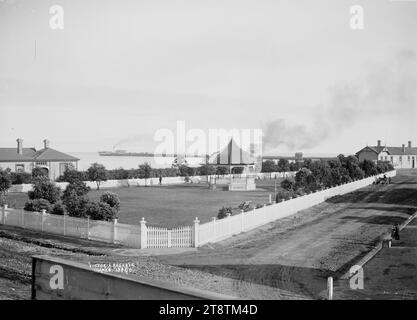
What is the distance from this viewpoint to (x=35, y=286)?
→ 813cm

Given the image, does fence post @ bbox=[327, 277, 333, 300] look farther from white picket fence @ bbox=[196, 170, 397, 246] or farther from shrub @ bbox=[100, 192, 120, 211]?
shrub @ bbox=[100, 192, 120, 211]

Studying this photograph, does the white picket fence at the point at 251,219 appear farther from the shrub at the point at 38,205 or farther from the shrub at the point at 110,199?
the shrub at the point at 38,205

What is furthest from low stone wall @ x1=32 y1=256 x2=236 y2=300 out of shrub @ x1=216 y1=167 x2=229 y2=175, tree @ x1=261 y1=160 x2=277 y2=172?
tree @ x1=261 y1=160 x2=277 y2=172

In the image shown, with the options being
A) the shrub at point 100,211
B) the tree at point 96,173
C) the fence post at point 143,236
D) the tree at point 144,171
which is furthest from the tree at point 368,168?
the fence post at point 143,236

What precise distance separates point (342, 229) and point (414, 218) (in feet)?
20.5

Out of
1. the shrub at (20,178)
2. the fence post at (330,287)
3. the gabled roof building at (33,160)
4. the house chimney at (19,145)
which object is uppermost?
the house chimney at (19,145)

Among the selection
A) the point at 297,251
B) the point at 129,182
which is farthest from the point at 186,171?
the point at 297,251

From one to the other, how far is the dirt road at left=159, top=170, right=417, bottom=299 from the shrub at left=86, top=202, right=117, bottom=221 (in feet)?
14.4

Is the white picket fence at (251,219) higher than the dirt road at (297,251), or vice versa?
the white picket fence at (251,219)

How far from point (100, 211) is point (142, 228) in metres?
2.92

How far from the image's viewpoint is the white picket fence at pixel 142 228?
16.6 metres

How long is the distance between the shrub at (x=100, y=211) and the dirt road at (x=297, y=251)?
14.4 feet

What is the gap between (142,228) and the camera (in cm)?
1636
